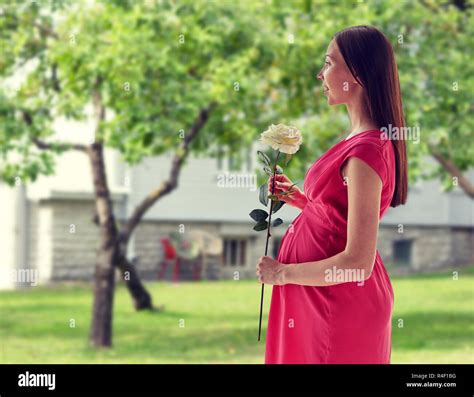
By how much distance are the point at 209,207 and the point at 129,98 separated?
5492 mm

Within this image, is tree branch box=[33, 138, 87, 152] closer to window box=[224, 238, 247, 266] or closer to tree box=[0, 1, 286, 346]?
tree box=[0, 1, 286, 346]

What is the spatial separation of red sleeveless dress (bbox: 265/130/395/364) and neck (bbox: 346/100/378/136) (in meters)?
0.02

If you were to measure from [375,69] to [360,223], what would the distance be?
A: 1.02 feet

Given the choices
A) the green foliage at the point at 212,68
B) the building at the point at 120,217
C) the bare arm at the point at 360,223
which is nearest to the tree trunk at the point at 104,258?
the green foliage at the point at 212,68

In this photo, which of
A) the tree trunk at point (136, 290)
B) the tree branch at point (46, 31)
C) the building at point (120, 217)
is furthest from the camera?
the building at point (120, 217)

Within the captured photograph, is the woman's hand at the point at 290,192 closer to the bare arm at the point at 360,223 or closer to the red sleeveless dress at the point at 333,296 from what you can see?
the red sleeveless dress at the point at 333,296

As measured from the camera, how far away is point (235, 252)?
12711 millimetres

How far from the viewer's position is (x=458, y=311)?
11203 mm

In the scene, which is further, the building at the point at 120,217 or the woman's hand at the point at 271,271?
the building at the point at 120,217

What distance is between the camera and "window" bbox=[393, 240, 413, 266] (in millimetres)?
14192

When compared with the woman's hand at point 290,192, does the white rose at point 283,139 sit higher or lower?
higher

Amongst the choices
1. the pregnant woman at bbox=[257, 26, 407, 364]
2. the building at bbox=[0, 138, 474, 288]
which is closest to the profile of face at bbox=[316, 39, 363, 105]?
the pregnant woman at bbox=[257, 26, 407, 364]

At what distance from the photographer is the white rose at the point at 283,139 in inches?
77.6

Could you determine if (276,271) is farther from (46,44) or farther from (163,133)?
(46,44)
